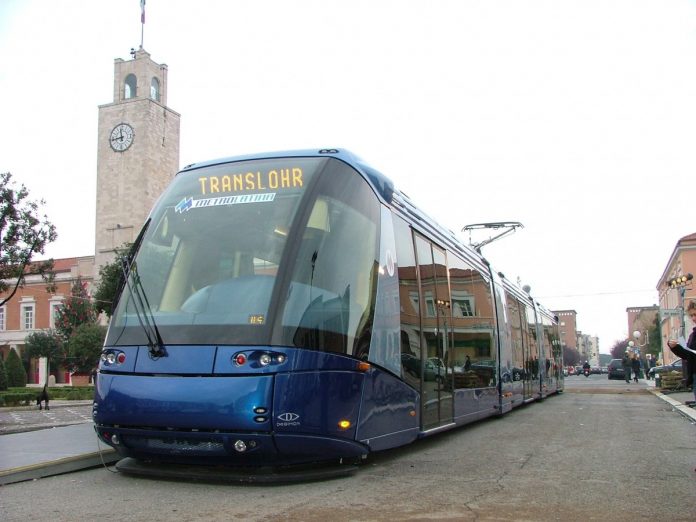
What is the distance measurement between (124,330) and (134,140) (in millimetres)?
74813

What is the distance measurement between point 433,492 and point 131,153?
7608 cm

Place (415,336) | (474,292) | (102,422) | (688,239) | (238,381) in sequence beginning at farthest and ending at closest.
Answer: (688,239) → (474,292) → (415,336) → (102,422) → (238,381)

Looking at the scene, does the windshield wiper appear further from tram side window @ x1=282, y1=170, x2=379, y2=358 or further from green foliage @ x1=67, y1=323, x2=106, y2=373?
green foliage @ x1=67, y1=323, x2=106, y2=373

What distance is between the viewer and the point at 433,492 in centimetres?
556

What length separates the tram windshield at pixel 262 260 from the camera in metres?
5.79

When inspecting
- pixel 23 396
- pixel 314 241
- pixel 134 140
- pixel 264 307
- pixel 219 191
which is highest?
pixel 134 140

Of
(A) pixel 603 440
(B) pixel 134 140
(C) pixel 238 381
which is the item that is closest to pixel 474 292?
(A) pixel 603 440

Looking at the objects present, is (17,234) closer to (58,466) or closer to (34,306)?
(58,466)

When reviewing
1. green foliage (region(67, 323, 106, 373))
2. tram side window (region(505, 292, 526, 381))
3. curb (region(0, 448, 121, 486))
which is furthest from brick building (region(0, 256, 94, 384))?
curb (region(0, 448, 121, 486))

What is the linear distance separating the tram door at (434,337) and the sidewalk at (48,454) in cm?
359

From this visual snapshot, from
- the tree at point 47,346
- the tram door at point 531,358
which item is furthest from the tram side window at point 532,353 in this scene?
the tree at point 47,346

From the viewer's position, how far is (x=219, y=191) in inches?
268

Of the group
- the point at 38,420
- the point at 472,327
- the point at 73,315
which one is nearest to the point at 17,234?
the point at 38,420

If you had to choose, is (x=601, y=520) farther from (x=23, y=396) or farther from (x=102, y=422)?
(x=23, y=396)
